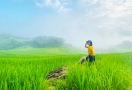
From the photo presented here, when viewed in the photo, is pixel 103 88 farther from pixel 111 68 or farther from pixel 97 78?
pixel 111 68

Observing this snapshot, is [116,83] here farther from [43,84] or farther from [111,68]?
[43,84]

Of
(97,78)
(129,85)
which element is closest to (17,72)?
(97,78)

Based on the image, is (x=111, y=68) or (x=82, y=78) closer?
(x=82, y=78)

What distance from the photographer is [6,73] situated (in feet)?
13.6

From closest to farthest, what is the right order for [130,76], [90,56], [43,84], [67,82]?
[43,84] < [67,82] < [130,76] < [90,56]

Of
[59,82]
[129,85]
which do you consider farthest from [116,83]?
[59,82]

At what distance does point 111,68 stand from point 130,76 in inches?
16.1

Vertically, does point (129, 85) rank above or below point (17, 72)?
below

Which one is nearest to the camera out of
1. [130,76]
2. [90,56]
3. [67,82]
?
[67,82]

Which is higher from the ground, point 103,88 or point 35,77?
point 35,77

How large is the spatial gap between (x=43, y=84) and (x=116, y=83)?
1.40 metres

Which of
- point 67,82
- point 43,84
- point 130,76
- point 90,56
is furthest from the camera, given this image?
point 90,56

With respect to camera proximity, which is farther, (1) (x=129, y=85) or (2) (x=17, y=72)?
(1) (x=129, y=85)

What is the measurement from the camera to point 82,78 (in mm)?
4336
